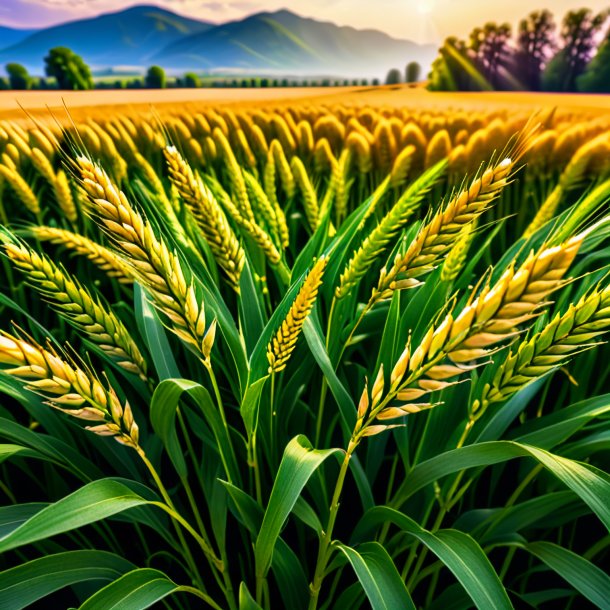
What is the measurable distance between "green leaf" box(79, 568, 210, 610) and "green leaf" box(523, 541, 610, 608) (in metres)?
0.30

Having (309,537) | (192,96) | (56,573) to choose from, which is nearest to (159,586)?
(56,573)

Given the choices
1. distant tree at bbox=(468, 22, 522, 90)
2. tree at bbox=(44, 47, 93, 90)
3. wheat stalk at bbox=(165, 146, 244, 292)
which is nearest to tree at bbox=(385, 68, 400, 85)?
distant tree at bbox=(468, 22, 522, 90)

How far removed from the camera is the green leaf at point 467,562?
316 mm

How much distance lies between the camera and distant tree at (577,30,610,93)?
1.23 metres

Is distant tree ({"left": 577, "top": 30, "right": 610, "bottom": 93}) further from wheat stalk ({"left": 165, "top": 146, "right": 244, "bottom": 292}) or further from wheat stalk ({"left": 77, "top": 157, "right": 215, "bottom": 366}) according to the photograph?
wheat stalk ({"left": 77, "top": 157, "right": 215, "bottom": 366})

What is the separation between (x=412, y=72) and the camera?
1365mm

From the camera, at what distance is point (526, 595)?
0.49 meters

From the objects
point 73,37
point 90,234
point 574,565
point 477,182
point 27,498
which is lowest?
point 27,498

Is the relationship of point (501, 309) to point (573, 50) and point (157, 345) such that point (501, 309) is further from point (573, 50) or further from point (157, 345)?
point (573, 50)

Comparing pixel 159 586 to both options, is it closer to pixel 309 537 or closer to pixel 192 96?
pixel 309 537

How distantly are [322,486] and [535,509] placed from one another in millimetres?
Answer: 187

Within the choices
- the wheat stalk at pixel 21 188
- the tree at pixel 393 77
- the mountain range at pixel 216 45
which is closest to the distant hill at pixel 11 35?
the mountain range at pixel 216 45

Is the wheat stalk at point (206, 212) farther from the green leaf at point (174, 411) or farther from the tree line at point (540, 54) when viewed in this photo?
the tree line at point (540, 54)

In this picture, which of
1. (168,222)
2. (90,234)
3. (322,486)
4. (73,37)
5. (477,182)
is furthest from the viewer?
(73,37)
